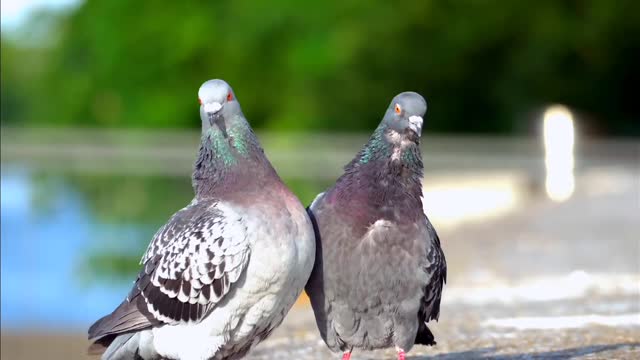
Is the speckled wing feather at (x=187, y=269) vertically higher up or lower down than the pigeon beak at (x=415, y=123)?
lower down

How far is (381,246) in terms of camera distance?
440 centimetres

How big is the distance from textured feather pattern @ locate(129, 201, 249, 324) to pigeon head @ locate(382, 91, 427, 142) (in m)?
0.73

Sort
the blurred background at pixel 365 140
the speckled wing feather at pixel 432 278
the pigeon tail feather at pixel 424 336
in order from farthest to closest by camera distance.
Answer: the blurred background at pixel 365 140, the pigeon tail feather at pixel 424 336, the speckled wing feather at pixel 432 278

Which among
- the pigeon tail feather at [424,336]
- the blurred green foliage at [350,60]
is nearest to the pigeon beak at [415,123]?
the pigeon tail feather at [424,336]

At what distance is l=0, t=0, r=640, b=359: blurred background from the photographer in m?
8.31

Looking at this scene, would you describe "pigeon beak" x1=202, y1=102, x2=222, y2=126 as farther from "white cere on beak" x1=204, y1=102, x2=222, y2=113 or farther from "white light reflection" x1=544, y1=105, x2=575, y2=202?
"white light reflection" x1=544, y1=105, x2=575, y2=202

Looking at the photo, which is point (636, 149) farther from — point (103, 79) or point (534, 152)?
point (103, 79)

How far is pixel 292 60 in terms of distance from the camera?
3353cm

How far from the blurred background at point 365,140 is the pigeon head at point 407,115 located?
1.70 metres

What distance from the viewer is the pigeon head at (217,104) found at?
13.9 ft

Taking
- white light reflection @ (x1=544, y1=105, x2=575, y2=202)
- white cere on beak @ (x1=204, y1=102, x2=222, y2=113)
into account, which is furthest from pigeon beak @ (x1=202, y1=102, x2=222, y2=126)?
white light reflection @ (x1=544, y1=105, x2=575, y2=202)

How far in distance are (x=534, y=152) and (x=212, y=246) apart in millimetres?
20076

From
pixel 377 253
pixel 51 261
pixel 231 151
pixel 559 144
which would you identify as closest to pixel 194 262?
pixel 231 151

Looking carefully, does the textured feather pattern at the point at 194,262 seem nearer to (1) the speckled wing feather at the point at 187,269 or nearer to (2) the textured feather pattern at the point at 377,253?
(1) the speckled wing feather at the point at 187,269
